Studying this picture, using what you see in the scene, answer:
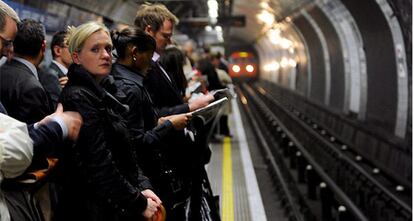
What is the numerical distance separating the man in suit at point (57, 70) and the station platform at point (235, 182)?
4.95ft

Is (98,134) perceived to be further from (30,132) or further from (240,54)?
(240,54)

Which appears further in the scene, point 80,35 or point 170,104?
point 170,104

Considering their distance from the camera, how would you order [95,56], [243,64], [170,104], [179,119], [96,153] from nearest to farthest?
[96,153] → [95,56] → [179,119] → [170,104] → [243,64]

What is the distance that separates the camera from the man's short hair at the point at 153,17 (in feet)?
12.6

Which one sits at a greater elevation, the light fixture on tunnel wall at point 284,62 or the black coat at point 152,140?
the black coat at point 152,140

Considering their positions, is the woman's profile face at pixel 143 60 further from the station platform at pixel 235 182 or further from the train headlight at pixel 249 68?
the train headlight at pixel 249 68

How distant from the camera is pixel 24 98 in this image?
3.17 m

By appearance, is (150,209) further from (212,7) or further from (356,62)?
(356,62)

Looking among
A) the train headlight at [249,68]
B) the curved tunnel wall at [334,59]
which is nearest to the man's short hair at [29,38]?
the curved tunnel wall at [334,59]

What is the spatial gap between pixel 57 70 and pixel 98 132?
158 cm

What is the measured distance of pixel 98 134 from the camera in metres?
2.74

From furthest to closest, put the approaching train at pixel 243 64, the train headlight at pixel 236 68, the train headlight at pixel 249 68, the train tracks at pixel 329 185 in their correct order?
the train headlight at pixel 249 68 → the approaching train at pixel 243 64 → the train headlight at pixel 236 68 → the train tracks at pixel 329 185

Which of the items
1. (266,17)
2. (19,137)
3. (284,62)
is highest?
(266,17)

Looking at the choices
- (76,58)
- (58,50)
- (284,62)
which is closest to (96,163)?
(76,58)
